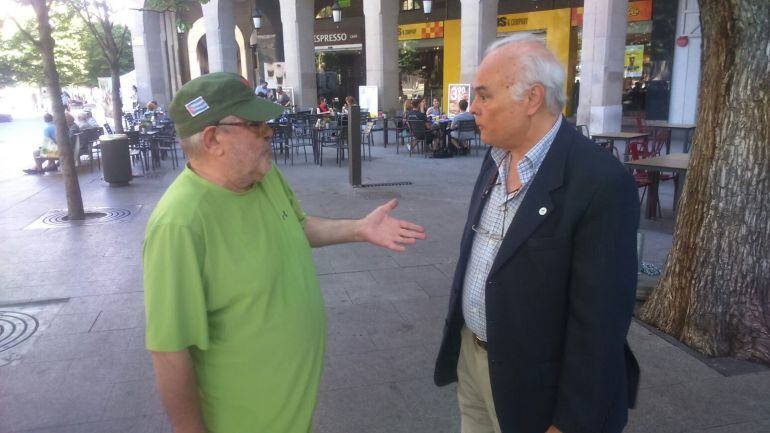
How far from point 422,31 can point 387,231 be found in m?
24.5

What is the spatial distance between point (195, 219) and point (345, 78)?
28529mm

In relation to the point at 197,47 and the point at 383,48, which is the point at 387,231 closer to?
the point at 383,48

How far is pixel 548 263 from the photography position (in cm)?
176

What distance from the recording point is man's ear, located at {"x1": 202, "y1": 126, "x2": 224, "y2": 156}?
179 cm

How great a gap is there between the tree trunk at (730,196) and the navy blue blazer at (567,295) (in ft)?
7.92

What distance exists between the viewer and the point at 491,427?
2.30 metres

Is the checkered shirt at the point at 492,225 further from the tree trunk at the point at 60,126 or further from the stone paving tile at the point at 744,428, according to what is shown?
the tree trunk at the point at 60,126

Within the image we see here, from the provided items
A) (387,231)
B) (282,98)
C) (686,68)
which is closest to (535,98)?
(387,231)

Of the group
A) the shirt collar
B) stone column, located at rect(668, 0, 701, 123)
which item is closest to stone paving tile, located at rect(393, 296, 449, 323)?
the shirt collar

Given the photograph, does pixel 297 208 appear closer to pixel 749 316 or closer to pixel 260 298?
pixel 260 298

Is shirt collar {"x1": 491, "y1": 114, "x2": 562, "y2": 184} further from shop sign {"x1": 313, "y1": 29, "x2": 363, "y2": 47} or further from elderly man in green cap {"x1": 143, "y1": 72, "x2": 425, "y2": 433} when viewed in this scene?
shop sign {"x1": 313, "y1": 29, "x2": 363, "y2": 47}

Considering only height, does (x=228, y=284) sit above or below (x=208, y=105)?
below

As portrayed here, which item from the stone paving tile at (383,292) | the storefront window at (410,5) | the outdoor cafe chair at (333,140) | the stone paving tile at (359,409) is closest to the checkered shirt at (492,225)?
the stone paving tile at (359,409)

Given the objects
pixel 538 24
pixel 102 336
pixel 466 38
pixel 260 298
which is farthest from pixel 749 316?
pixel 538 24
